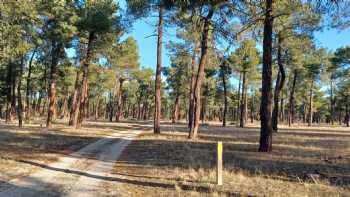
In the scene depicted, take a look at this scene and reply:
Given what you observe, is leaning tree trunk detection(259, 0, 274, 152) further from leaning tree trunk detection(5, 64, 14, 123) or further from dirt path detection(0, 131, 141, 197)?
leaning tree trunk detection(5, 64, 14, 123)

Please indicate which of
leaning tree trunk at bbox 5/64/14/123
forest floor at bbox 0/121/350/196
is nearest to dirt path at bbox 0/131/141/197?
forest floor at bbox 0/121/350/196

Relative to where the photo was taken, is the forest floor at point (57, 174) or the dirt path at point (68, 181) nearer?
the dirt path at point (68, 181)

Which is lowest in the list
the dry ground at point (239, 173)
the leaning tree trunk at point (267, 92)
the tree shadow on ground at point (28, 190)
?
the tree shadow on ground at point (28, 190)

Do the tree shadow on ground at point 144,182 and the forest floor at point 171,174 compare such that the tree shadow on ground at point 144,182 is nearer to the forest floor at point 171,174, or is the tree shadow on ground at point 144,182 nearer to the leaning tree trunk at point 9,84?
the forest floor at point 171,174

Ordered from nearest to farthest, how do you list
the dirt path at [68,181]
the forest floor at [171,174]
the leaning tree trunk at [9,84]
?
the dirt path at [68,181] < the forest floor at [171,174] < the leaning tree trunk at [9,84]

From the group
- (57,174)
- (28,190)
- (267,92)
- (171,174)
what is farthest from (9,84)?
(28,190)

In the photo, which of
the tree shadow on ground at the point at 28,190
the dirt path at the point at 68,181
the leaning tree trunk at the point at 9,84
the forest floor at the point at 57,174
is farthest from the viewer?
the leaning tree trunk at the point at 9,84

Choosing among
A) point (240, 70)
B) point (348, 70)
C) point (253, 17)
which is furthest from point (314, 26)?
point (348, 70)

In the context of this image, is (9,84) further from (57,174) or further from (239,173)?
(239,173)

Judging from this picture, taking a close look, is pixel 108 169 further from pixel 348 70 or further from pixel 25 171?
pixel 348 70

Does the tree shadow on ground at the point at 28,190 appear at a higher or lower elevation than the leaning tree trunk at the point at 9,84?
lower

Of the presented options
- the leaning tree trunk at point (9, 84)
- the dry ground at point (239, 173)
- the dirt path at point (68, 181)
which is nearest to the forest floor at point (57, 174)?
the dirt path at point (68, 181)

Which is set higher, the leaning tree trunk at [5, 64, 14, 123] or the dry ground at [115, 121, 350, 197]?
the leaning tree trunk at [5, 64, 14, 123]

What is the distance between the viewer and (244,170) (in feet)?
38.7
